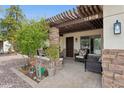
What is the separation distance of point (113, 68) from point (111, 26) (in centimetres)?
127

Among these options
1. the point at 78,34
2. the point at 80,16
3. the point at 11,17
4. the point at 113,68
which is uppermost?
the point at 11,17

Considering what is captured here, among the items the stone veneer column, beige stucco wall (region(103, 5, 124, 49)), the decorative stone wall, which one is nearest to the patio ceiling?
the stone veneer column

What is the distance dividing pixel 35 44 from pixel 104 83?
176 inches

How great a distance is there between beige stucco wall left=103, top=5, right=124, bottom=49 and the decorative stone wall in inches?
7.2

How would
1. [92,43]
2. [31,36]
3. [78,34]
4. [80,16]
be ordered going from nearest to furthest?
[80,16] < [31,36] < [92,43] < [78,34]

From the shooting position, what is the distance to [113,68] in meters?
4.37

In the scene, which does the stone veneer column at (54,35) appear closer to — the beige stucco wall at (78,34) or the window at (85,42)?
the beige stucco wall at (78,34)

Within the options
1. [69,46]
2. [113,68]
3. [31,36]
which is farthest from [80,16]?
[69,46]

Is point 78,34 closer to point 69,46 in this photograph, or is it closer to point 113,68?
point 69,46

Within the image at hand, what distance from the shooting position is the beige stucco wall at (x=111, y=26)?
4.12m

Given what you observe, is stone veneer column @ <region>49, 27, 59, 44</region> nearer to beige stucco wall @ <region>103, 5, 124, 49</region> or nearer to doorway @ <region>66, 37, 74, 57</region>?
doorway @ <region>66, 37, 74, 57</region>

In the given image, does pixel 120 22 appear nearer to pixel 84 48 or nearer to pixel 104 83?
pixel 104 83

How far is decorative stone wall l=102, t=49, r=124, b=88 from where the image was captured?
4160 mm
